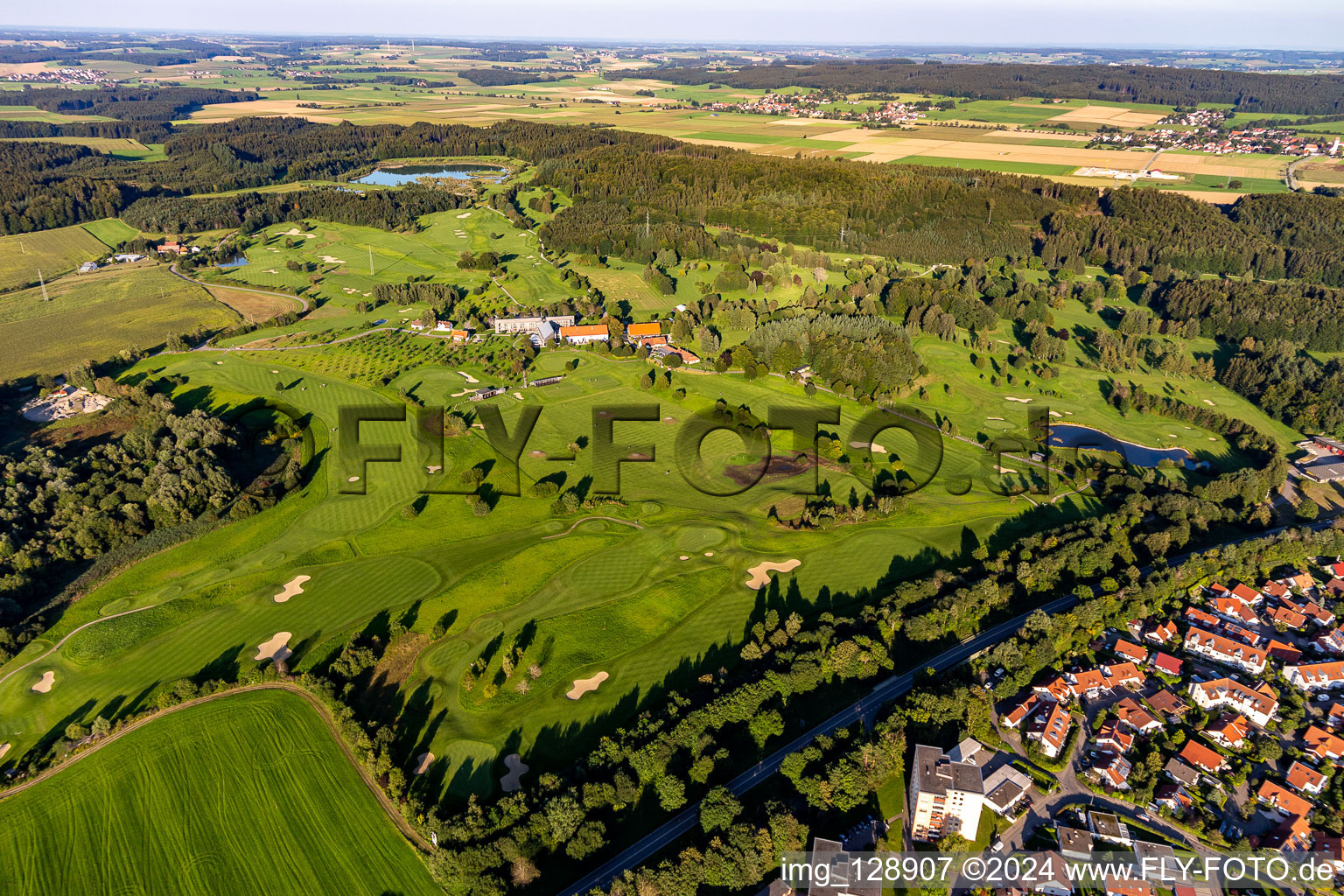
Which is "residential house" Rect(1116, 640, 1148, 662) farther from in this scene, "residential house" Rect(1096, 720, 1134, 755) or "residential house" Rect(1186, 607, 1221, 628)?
"residential house" Rect(1096, 720, 1134, 755)

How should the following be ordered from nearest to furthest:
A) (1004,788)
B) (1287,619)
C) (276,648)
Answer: (1004,788) < (276,648) < (1287,619)

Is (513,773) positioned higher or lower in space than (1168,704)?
lower

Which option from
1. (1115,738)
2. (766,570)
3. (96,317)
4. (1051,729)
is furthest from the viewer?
(96,317)

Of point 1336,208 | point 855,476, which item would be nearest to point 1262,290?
point 1336,208

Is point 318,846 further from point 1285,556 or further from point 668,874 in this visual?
point 1285,556

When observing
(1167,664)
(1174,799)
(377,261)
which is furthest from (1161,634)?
(377,261)

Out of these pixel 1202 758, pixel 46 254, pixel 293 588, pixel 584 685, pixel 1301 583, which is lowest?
pixel 584 685

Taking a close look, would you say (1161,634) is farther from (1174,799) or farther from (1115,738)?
(1174,799)
